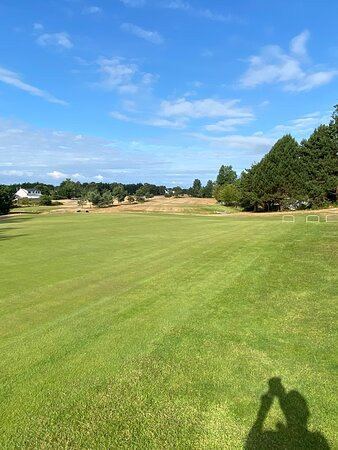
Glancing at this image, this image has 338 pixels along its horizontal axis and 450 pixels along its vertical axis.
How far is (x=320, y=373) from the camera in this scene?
18.0 ft

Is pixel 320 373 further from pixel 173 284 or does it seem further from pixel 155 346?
pixel 173 284

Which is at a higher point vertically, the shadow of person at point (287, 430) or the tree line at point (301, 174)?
the tree line at point (301, 174)

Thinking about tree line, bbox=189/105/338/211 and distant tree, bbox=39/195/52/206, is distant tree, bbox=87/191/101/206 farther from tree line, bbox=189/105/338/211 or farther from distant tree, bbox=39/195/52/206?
tree line, bbox=189/105/338/211

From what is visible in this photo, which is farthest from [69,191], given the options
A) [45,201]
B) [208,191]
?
[208,191]

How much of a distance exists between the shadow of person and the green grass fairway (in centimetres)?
8

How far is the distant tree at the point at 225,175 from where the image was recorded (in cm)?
14100

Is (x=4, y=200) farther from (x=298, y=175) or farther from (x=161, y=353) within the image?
(x=161, y=353)

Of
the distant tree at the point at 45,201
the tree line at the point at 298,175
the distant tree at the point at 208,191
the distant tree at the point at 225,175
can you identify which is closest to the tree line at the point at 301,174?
the tree line at the point at 298,175

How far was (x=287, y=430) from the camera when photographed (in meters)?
A: 4.29

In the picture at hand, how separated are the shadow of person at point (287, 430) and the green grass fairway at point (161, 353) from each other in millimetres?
76

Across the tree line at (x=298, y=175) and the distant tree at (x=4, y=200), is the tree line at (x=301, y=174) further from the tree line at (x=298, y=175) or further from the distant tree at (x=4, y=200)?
the distant tree at (x=4, y=200)

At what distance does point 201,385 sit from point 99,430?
5.33 ft

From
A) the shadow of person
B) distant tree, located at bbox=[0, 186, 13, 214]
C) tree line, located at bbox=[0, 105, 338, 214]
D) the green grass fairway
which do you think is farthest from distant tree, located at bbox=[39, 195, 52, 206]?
the shadow of person

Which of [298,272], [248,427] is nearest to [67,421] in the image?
[248,427]
